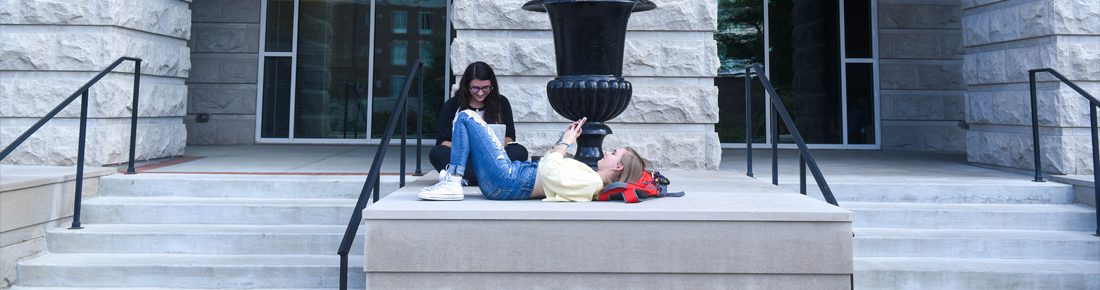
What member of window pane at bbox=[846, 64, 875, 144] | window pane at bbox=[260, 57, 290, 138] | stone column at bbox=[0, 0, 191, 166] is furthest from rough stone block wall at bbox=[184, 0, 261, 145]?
window pane at bbox=[846, 64, 875, 144]

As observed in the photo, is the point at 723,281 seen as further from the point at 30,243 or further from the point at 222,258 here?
the point at 30,243

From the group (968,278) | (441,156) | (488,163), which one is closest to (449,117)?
(441,156)

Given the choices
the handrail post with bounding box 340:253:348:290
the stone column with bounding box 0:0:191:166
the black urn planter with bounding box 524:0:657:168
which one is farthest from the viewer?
the stone column with bounding box 0:0:191:166

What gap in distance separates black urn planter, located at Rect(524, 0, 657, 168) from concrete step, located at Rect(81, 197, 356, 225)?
159 centimetres

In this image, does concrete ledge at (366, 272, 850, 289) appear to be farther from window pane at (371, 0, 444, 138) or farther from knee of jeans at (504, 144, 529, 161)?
window pane at (371, 0, 444, 138)

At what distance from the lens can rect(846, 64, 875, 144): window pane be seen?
30.4ft

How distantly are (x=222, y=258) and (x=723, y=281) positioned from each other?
2.76 m

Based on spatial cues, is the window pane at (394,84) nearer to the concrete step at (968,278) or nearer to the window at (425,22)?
the window at (425,22)

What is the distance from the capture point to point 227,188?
4773 mm

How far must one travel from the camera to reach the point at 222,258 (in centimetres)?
390

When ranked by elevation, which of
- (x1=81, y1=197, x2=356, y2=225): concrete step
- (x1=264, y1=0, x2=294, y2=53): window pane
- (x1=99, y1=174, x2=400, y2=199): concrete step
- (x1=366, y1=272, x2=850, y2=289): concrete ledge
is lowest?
(x1=366, y1=272, x2=850, y2=289): concrete ledge

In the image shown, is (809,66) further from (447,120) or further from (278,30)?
(278,30)

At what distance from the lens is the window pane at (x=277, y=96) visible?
9.21 m

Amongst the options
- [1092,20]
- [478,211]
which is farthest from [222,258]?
[1092,20]
